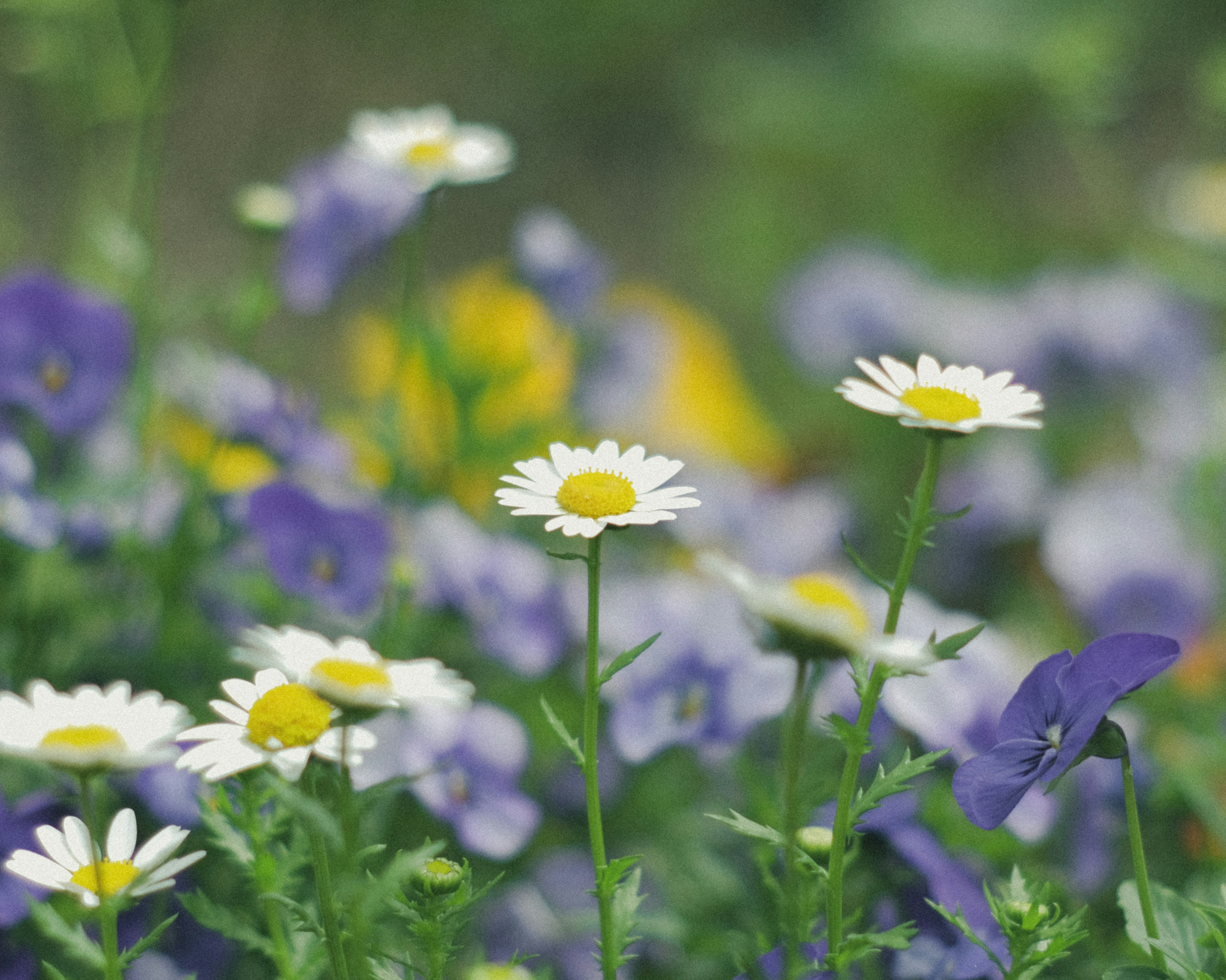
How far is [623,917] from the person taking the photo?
0.35m

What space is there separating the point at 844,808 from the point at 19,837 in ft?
0.99

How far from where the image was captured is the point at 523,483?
1.06ft

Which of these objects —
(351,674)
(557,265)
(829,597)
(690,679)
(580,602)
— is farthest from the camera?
(557,265)

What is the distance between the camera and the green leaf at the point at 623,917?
0.32m

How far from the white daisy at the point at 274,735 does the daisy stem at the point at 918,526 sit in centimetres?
14

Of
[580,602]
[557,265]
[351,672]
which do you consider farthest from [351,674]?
[557,265]

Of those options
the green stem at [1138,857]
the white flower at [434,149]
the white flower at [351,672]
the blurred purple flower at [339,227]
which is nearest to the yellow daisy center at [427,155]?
the white flower at [434,149]

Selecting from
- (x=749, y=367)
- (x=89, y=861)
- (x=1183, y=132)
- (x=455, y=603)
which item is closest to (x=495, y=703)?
(x=455, y=603)

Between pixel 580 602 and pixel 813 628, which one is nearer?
pixel 813 628

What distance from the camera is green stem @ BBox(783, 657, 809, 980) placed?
316 millimetres

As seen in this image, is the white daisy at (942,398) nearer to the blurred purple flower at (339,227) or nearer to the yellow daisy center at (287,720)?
the yellow daisy center at (287,720)

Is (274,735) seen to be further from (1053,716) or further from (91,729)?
(1053,716)

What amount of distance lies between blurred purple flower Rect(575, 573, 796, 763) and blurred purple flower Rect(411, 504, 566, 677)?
3 cm

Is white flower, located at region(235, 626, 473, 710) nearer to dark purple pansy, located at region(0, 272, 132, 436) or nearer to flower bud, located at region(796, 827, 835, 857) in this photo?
flower bud, located at region(796, 827, 835, 857)
